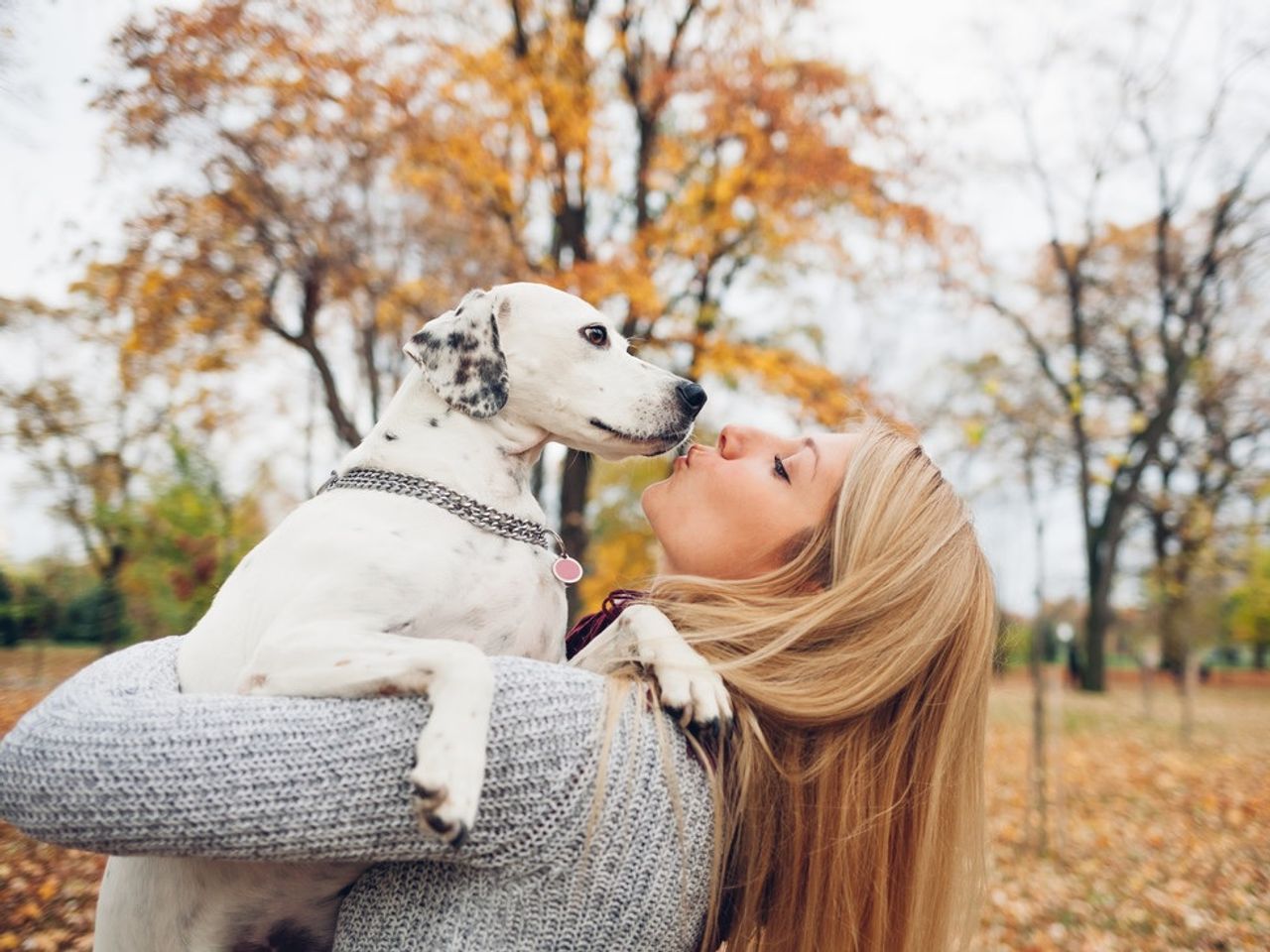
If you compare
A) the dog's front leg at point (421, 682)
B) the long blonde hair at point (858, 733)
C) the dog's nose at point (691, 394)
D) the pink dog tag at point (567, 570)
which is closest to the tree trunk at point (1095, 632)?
the dog's nose at point (691, 394)

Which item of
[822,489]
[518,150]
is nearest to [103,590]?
[518,150]

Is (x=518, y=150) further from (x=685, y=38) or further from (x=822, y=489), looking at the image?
(x=822, y=489)

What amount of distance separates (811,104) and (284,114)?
510 cm

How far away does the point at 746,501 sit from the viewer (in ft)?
7.20

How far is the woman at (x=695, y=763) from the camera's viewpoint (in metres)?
1.30

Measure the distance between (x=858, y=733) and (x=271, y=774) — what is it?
112cm

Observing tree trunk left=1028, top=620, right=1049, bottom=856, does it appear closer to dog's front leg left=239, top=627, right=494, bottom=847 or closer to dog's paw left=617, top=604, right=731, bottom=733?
dog's paw left=617, top=604, right=731, bottom=733

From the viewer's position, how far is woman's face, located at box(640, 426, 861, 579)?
86.0 inches

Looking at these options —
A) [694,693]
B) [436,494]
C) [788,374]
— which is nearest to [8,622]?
[788,374]

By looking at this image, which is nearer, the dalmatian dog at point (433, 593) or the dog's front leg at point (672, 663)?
the dalmatian dog at point (433, 593)

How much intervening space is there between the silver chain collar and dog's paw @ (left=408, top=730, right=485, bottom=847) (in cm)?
75

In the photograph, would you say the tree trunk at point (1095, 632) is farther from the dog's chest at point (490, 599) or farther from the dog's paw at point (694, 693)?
the dog's paw at point (694, 693)

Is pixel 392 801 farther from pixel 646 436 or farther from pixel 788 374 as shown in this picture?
pixel 788 374

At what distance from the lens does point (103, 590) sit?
9.05m
